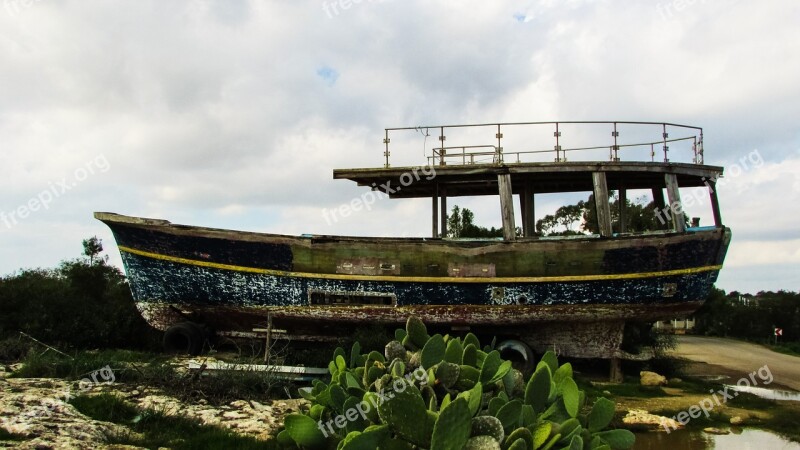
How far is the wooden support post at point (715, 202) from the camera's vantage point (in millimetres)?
13130

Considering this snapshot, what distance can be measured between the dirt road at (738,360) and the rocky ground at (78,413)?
13.2 m

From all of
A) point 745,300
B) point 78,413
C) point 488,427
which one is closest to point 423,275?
point 78,413

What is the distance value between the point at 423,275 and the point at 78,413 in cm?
701

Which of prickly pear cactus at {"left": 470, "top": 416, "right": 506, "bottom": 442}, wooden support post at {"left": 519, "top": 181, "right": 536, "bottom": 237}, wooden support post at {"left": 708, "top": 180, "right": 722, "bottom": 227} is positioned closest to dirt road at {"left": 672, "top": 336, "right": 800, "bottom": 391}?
wooden support post at {"left": 708, "top": 180, "right": 722, "bottom": 227}

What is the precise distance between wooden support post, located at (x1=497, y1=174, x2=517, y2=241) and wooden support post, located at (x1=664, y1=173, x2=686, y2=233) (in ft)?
12.4

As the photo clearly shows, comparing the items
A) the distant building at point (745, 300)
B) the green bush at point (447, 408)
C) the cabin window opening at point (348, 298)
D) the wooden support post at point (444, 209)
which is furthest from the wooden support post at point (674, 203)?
the distant building at point (745, 300)

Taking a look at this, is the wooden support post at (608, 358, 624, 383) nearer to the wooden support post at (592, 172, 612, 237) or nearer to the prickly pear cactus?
the wooden support post at (592, 172, 612, 237)

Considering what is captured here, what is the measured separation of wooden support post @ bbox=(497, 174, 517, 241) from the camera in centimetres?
1205

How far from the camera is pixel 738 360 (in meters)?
18.9

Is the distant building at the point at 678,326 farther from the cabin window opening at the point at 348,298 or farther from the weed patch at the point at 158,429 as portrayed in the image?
the weed patch at the point at 158,429

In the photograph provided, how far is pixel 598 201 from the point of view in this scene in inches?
485

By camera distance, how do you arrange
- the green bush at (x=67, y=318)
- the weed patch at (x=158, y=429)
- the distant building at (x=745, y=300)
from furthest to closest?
the distant building at (x=745, y=300) → the green bush at (x=67, y=318) → the weed patch at (x=158, y=429)

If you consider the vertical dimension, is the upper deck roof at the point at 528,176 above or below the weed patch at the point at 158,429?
above

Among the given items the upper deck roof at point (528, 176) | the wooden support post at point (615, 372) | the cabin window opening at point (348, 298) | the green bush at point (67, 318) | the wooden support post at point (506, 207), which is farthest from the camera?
the wooden support post at point (615, 372)
